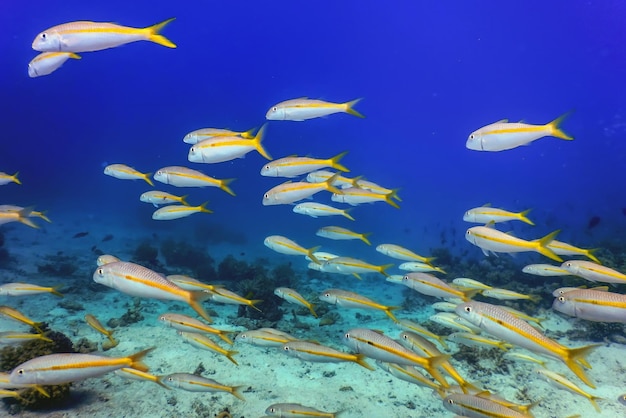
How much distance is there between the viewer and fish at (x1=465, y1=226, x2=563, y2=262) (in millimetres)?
4367

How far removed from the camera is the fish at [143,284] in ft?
10.9

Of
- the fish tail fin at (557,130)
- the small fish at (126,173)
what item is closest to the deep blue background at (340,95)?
the small fish at (126,173)

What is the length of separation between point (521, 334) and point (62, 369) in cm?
418

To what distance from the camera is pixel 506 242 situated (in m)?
4.52

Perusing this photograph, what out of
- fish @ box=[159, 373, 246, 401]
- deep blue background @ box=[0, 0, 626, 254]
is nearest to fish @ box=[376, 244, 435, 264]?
fish @ box=[159, 373, 246, 401]

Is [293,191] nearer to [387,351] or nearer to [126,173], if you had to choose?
[387,351]

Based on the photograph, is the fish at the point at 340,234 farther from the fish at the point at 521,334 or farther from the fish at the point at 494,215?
the fish at the point at 521,334

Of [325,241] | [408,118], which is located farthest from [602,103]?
[325,241]

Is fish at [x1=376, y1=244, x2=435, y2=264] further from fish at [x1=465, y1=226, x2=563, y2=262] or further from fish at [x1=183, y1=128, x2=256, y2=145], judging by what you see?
fish at [x1=183, y1=128, x2=256, y2=145]

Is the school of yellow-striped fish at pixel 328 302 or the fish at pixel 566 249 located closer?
the school of yellow-striped fish at pixel 328 302

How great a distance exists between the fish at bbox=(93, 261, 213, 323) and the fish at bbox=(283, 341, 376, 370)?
1.40m

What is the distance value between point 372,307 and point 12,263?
612 inches

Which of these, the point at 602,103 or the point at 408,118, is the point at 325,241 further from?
the point at 602,103

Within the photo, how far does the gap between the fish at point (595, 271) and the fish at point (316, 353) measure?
3363mm
